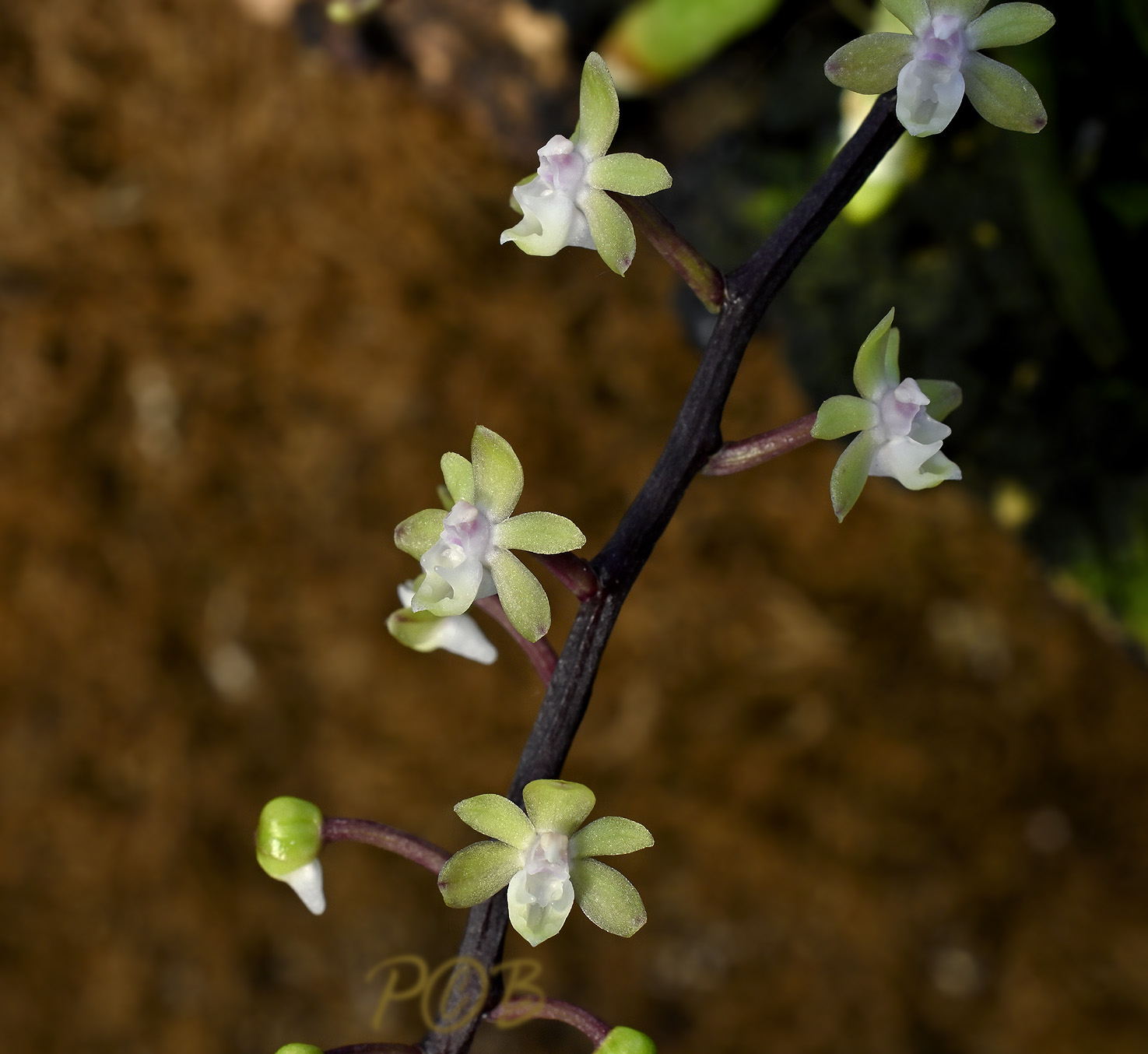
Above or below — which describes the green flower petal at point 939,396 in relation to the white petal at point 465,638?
above

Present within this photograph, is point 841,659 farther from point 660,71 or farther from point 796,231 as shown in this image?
point 796,231

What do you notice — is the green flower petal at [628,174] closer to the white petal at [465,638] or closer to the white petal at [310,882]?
the white petal at [465,638]

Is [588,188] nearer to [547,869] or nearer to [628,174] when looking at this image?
[628,174]

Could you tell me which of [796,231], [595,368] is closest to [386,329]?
[595,368]

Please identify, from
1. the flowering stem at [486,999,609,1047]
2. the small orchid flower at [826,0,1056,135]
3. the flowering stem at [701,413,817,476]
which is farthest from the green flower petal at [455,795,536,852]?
the small orchid flower at [826,0,1056,135]

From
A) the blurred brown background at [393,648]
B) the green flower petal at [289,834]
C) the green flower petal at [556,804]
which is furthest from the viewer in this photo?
the blurred brown background at [393,648]

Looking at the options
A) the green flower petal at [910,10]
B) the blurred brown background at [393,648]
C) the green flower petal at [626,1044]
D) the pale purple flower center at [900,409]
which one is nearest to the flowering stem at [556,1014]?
the green flower petal at [626,1044]

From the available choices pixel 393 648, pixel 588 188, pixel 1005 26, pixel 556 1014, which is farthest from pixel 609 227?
pixel 393 648

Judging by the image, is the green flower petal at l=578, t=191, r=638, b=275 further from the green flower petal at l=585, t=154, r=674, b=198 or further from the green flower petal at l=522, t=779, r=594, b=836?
the green flower petal at l=522, t=779, r=594, b=836
